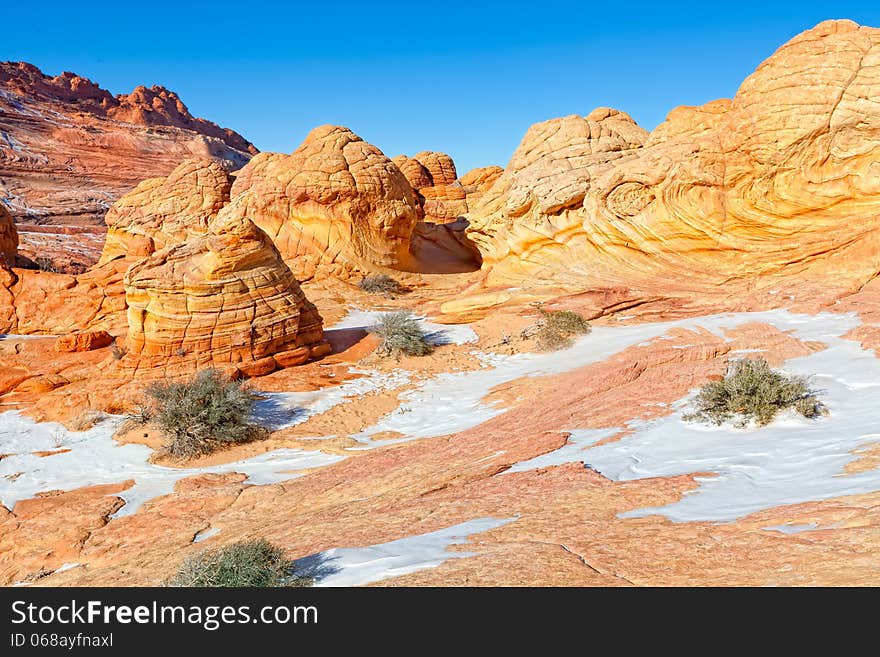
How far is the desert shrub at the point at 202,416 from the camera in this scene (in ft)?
34.0

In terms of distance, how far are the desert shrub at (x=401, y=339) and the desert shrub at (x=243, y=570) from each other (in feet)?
34.2

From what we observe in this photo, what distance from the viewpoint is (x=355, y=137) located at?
25.6 m

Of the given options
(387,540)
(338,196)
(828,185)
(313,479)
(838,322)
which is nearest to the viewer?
(387,540)

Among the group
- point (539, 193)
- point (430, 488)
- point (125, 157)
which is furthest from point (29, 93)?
point (430, 488)

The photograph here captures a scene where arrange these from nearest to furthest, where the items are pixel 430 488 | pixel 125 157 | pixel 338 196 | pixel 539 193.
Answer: pixel 430 488 < pixel 539 193 < pixel 338 196 < pixel 125 157

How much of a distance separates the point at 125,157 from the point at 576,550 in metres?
56.9

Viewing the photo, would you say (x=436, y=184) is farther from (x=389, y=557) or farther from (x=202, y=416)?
(x=389, y=557)

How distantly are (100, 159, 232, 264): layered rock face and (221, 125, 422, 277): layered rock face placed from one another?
1.72 meters

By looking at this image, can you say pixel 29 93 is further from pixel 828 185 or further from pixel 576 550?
pixel 576 550

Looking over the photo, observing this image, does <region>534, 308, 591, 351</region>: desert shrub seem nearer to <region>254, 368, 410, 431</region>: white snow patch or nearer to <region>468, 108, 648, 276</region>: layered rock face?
<region>254, 368, 410, 431</region>: white snow patch

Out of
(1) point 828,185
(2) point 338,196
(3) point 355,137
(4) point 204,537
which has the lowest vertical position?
(4) point 204,537

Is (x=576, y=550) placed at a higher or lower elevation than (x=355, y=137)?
lower

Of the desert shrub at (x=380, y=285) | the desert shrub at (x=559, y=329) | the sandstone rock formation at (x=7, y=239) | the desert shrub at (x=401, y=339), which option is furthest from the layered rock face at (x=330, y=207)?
the desert shrub at (x=559, y=329)

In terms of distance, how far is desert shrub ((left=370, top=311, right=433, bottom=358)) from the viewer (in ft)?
48.9
